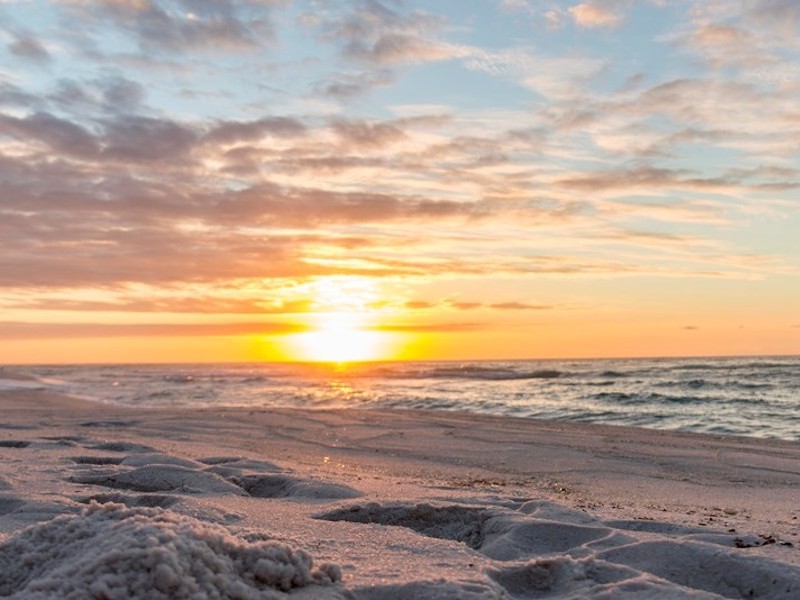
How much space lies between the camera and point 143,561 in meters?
2.38

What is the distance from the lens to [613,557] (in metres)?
3.25

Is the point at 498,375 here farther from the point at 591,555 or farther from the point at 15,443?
the point at 591,555

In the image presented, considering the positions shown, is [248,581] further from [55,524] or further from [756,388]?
[756,388]

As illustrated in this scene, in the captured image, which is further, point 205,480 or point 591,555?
point 205,480

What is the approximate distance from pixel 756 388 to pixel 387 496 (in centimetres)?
2244

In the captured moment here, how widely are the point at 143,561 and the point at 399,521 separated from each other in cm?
208

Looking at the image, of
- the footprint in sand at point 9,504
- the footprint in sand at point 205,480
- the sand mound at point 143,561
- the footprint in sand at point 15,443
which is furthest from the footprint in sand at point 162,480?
the footprint in sand at point 15,443

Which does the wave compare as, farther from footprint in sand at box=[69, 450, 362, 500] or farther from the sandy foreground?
footprint in sand at box=[69, 450, 362, 500]

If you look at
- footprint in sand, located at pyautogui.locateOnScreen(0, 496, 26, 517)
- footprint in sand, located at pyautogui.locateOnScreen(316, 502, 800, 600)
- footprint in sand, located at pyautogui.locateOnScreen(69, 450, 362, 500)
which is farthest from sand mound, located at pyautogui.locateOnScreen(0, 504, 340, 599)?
footprint in sand, located at pyautogui.locateOnScreen(69, 450, 362, 500)

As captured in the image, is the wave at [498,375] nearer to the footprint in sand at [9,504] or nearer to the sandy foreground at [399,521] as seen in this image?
the sandy foreground at [399,521]

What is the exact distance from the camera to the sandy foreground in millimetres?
2604

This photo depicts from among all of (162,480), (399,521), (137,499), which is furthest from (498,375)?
(399,521)

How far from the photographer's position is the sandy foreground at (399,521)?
8.54 feet

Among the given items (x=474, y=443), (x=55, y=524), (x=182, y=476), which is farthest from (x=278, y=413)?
(x=55, y=524)
